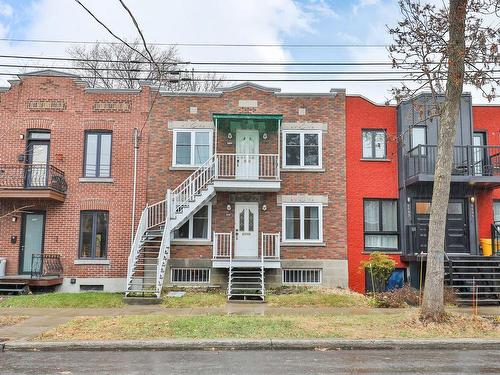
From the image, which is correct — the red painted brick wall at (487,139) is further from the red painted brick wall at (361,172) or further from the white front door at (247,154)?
the white front door at (247,154)

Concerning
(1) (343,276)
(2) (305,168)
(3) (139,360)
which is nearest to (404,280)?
(1) (343,276)

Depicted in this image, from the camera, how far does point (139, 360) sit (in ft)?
27.8

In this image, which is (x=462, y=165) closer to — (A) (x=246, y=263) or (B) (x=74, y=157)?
(A) (x=246, y=263)

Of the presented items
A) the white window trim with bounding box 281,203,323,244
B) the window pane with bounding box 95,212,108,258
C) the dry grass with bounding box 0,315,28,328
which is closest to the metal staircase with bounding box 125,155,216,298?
the window pane with bounding box 95,212,108,258

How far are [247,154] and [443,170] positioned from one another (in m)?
8.02

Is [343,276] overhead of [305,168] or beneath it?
beneath

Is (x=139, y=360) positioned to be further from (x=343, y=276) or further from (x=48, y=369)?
(x=343, y=276)

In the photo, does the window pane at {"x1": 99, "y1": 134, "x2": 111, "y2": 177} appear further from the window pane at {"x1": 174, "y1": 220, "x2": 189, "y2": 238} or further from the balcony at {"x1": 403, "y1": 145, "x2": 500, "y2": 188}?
the balcony at {"x1": 403, "y1": 145, "x2": 500, "y2": 188}

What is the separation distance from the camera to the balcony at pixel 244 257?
17.3 m

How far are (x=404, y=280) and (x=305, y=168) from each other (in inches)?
223

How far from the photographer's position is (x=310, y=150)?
19.4 metres

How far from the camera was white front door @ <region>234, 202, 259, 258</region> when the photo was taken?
18766 mm

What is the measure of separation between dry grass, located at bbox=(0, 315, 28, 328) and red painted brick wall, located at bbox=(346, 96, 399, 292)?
11516 mm

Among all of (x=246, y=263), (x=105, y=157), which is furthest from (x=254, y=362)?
(x=105, y=157)
